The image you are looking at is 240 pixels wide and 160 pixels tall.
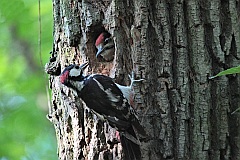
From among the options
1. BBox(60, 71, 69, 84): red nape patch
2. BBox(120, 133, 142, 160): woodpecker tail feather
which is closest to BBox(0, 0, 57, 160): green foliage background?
BBox(60, 71, 69, 84): red nape patch

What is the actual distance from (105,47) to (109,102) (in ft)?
1.34

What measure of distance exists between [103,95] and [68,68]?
1.05 ft

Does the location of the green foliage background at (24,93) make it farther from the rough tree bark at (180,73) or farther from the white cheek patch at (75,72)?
the rough tree bark at (180,73)

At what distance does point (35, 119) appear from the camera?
18.8 feet

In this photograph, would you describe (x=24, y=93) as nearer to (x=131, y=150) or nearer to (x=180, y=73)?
(x=131, y=150)

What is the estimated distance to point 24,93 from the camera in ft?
18.2

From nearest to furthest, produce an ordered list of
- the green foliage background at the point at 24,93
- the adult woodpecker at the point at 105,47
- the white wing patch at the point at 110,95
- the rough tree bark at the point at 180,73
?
the rough tree bark at the point at 180,73, the adult woodpecker at the point at 105,47, the white wing patch at the point at 110,95, the green foliage background at the point at 24,93

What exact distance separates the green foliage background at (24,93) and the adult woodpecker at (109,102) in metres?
2.15

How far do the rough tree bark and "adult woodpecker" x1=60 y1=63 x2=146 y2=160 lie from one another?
6 centimetres

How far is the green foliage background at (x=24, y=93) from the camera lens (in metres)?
5.36

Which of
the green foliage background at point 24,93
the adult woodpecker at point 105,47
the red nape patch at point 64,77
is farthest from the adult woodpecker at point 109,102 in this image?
the green foliage background at point 24,93

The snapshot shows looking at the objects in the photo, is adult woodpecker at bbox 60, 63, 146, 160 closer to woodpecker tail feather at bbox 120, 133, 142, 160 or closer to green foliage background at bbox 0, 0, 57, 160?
woodpecker tail feather at bbox 120, 133, 142, 160

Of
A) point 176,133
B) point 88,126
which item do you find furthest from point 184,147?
point 88,126

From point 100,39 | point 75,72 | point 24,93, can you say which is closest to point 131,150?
point 75,72
